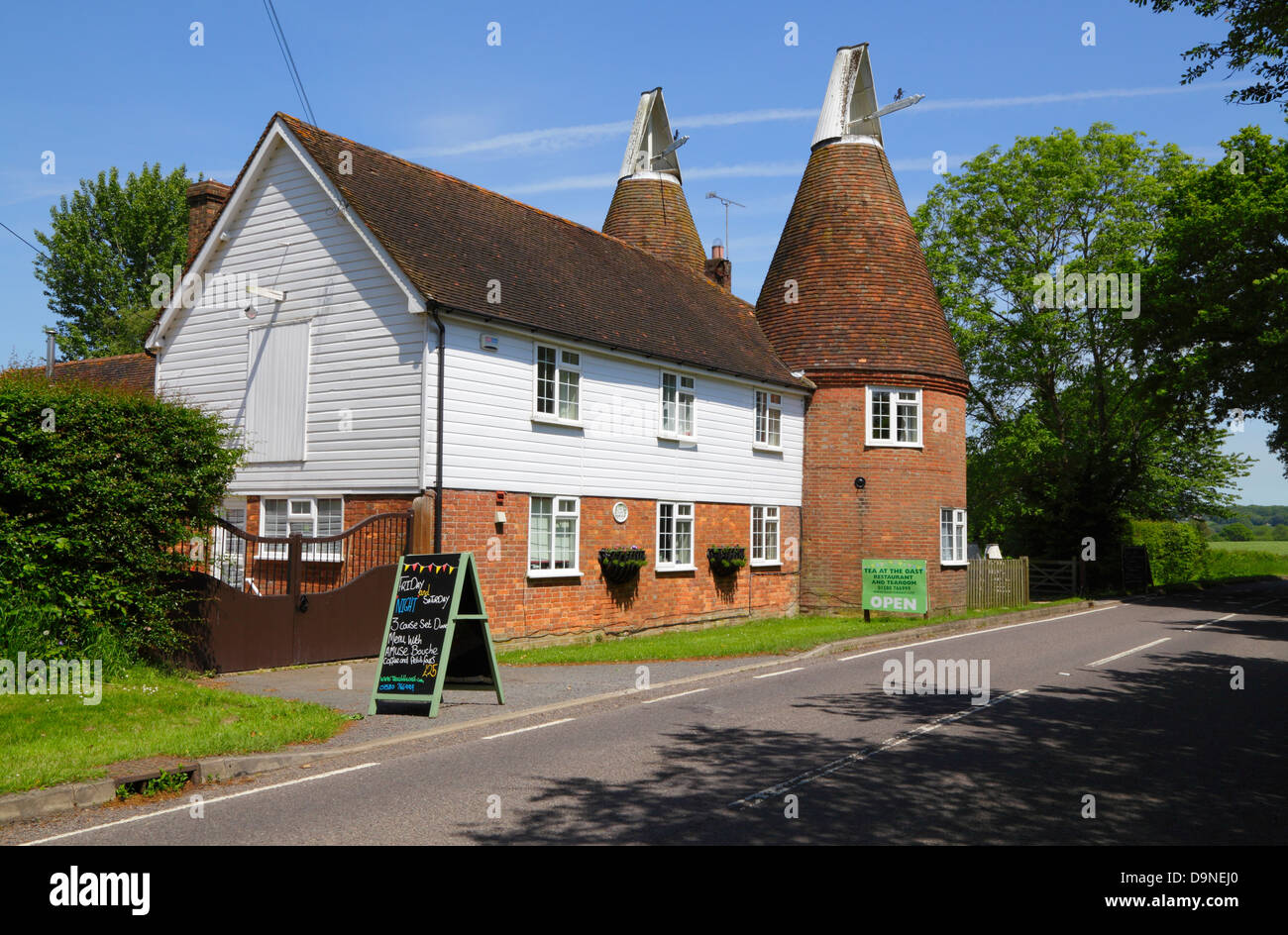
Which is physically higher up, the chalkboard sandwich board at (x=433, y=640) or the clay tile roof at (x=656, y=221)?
the clay tile roof at (x=656, y=221)

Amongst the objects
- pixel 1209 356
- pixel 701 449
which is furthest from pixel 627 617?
pixel 1209 356

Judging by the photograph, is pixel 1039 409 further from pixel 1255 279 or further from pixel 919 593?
pixel 919 593

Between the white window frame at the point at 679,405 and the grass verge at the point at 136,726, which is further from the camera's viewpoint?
the white window frame at the point at 679,405

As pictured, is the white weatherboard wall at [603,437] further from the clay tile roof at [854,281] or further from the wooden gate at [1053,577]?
the wooden gate at [1053,577]

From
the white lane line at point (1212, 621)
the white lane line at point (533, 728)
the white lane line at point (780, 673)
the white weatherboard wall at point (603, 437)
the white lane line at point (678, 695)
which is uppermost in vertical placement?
the white weatherboard wall at point (603, 437)

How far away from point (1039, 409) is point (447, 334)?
3587 cm

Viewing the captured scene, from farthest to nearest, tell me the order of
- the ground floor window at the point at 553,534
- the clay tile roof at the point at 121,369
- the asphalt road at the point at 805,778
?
the clay tile roof at the point at 121,369, the ground floor window at the point at 553,534, the asphalt road at the point at 805,778

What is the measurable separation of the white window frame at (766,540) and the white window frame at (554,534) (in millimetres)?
6686

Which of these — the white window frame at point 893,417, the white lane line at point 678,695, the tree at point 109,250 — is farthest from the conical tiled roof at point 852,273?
the tree at point 109,250

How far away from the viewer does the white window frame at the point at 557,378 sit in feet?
59.7

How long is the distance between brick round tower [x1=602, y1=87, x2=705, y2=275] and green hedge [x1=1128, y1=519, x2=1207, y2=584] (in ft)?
71.0

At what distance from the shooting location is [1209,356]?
3000cm

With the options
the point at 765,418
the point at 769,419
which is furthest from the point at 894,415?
the point at 765,418

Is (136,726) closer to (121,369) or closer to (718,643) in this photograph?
(718,643)
